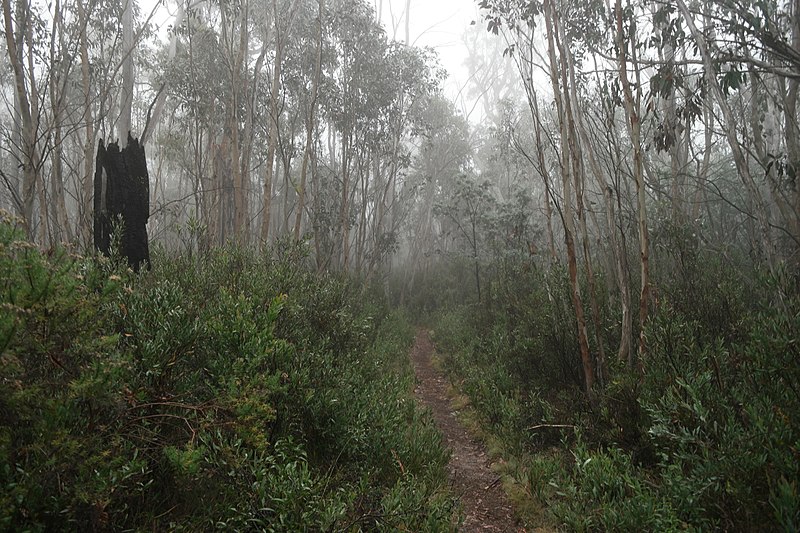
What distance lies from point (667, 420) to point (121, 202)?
184 inches

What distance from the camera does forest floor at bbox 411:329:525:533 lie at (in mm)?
3523

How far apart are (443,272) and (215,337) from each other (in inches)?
634

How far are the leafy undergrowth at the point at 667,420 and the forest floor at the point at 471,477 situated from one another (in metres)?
0.14

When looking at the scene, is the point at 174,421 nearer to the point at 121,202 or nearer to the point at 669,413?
the point at 121,202

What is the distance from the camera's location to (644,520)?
263 centimetres

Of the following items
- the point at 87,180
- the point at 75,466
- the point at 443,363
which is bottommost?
the point at 443,363

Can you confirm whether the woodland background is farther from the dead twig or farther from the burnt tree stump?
the burnt tree stump

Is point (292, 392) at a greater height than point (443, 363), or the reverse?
point (292, 392)

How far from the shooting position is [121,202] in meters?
4.31

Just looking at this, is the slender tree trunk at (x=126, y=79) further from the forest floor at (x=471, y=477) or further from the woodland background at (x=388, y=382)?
the forest floor at (x=471, y=477)

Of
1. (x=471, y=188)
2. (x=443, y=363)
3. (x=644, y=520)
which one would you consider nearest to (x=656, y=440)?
(x=644, y=520)

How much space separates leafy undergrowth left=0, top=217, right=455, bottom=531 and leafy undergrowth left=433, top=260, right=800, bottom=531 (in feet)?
3.23

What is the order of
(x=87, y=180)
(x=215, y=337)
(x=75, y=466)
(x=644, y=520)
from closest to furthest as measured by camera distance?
(x=75, y=466) < (x=644, y=520) < (x=215, y=337) < (x=87, y=180)

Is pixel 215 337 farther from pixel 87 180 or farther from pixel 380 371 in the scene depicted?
pixel 87 180
